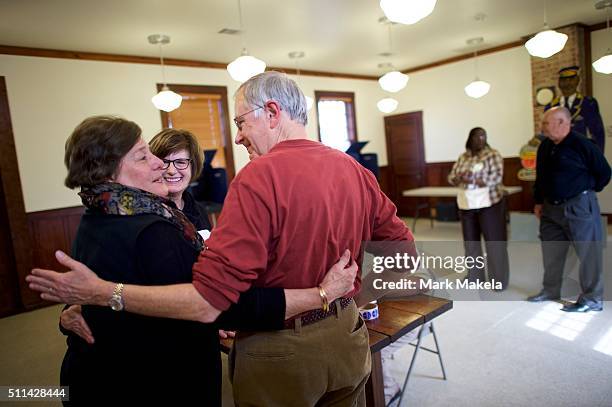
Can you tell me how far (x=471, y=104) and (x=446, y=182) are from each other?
5.11ft

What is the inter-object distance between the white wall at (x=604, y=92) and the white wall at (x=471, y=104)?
2.98ft

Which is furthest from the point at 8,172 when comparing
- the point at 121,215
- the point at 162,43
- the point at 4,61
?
the point at 121,215

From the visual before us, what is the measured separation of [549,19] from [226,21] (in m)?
4.42

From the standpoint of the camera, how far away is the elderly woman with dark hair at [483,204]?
3939mm

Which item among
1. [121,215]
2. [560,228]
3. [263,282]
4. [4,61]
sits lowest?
[560,228]

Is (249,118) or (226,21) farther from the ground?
(226,21)

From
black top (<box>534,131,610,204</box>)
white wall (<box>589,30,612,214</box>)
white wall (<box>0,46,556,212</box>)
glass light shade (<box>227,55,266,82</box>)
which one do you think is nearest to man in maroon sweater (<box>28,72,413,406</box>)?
glass light shade (<box>227,55,266,82</box>)

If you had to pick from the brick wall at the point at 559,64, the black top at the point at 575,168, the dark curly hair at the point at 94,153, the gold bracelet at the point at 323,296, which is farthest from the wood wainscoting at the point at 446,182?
the dark curly hair at the point at 94,153

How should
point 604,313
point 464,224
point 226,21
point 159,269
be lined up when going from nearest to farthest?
point 159,269
point 604,313
point 464,224
point 226,21

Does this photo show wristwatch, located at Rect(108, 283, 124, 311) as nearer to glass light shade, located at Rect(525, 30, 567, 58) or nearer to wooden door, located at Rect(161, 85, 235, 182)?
glass light shade, located at Rect(525, 30, 567, 58)

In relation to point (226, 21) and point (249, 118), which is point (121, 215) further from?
point (226, 21)

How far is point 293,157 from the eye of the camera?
106 cm

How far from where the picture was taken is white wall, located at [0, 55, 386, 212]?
4773mm

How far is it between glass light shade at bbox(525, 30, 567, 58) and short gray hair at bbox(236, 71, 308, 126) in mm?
3460
